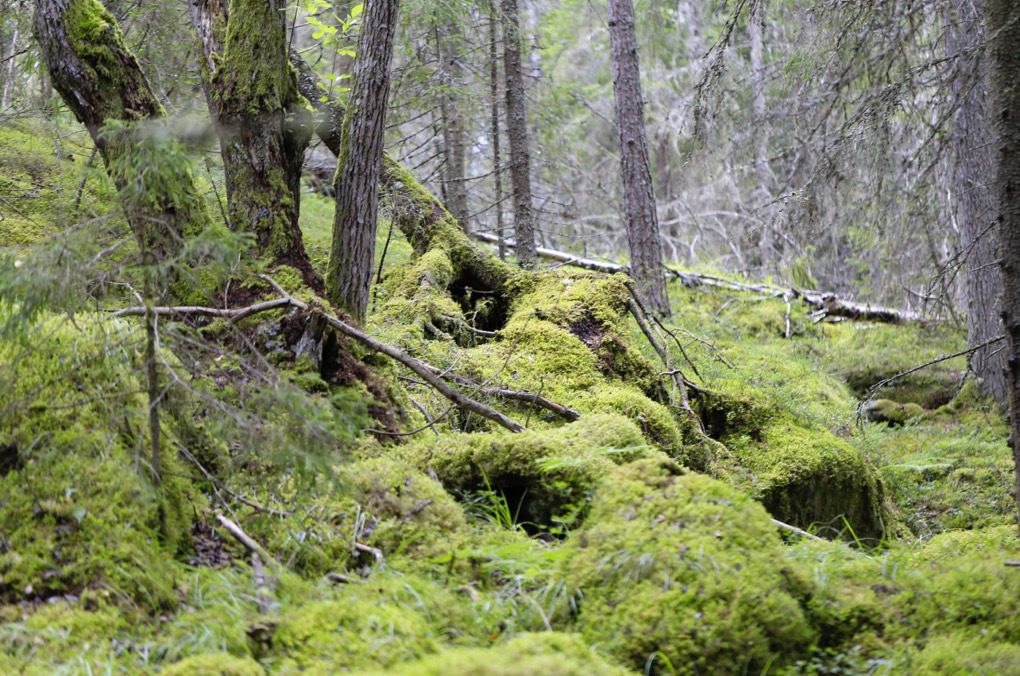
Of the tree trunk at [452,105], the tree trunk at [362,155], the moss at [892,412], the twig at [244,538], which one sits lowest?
the moss at [892,412]

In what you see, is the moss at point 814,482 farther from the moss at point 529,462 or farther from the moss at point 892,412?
the moss at point 892,412

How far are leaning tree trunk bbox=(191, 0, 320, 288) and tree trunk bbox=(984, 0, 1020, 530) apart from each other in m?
3.93

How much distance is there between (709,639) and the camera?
2.97 metres

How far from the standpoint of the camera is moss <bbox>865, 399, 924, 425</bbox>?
1038 centimetres

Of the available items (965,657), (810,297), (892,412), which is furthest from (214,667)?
(810,297)

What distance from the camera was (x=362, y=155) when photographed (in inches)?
207

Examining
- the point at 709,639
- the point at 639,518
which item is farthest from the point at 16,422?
the point at 709,639

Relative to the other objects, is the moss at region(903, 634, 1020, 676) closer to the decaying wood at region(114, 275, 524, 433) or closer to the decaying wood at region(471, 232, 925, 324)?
the decaying wood at region(114, 275, 524, 433)

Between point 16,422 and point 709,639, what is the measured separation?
297 centimetres

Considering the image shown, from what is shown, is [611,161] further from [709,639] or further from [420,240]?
[709,639]

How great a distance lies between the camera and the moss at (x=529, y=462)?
13.8ft

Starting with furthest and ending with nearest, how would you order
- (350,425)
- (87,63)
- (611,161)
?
(611,161), (87,63), (350,425)

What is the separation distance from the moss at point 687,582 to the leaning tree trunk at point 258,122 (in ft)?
8.90

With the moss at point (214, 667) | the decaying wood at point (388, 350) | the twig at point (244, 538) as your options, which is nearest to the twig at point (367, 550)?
the twig at point (244, 538)
